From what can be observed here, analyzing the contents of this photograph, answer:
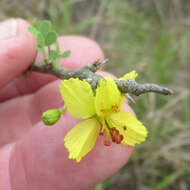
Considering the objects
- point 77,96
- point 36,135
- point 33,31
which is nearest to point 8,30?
point 33,31

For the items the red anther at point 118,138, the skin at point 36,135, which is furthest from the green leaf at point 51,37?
the red anther at point 118,138

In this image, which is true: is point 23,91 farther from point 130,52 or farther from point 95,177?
point 130,52

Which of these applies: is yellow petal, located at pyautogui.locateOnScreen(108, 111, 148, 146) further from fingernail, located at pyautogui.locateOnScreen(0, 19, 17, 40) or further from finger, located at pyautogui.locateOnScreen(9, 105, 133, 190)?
fingernail, located at pyautogui.locateOnScreen(0, 19, 17, 40)

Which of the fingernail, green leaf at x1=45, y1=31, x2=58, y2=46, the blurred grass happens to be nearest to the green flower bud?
green leaf at x1=45, y1=31, x2=58, y2=46

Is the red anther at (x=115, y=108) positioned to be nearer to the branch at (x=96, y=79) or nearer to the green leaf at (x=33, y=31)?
the branch at (x=96, y=79)

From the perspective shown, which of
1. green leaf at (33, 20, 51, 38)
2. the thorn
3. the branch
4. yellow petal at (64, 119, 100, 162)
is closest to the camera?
the branch

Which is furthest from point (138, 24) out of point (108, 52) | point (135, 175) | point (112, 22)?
point (135, 175)
